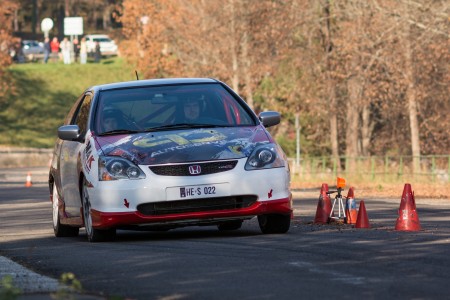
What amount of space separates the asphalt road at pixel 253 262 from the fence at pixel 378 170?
81.4 feet

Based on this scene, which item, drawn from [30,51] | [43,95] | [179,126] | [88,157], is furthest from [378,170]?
[30,51]

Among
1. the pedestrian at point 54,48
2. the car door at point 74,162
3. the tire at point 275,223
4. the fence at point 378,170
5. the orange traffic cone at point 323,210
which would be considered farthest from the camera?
the pedestrian at point 54,48

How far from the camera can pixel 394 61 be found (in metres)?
51.6

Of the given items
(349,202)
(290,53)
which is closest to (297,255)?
(349,202)

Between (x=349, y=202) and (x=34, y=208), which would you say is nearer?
(x=349, y=202)

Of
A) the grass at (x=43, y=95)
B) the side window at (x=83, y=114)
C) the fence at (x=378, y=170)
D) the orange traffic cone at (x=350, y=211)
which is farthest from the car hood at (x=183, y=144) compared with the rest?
the grass at (x=43, y=95)

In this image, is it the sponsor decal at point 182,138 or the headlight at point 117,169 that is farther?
the sponsor decal at point 182,138

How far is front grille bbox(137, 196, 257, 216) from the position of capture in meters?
13.7

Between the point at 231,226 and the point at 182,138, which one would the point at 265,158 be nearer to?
the point at 182,138

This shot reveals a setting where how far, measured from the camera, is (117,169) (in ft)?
45.2

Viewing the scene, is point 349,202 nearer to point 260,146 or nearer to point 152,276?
point 260,146

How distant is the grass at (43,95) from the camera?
83500 mm

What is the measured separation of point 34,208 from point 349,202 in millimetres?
10559

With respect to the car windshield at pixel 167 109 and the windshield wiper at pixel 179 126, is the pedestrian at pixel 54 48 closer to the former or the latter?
the car windshield at pixel 167 109
